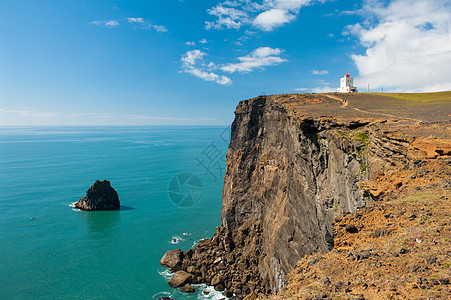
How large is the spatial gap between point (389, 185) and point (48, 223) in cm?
6087

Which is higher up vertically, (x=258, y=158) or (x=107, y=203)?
(x=258, y=158)

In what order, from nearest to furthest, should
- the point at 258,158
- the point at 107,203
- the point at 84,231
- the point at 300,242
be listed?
the point at 300,242
the point at 258,158
the point at 84,231
the point at 107,203

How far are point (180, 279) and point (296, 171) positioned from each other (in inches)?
804

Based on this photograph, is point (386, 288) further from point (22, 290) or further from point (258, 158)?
point (22, 290)

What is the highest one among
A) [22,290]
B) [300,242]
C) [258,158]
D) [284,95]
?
[284,95]

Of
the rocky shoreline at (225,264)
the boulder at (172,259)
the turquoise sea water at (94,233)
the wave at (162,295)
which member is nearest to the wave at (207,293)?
the turquoise sea water at (94,233)

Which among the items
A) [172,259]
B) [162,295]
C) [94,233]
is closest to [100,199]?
[94,233]

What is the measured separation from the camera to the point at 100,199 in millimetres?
60875

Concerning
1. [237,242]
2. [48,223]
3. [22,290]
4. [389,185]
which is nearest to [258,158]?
[237,242]

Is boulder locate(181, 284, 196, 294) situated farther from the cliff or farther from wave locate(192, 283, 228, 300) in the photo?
the cliff

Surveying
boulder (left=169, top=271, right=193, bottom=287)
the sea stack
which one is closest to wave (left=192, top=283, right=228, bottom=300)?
boulder (left=169, top=271, right=193, bottom=287)

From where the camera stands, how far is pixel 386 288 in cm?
700

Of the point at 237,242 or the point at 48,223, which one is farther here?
the point at 48,223

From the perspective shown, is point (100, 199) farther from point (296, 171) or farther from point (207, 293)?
point (296, 171)
